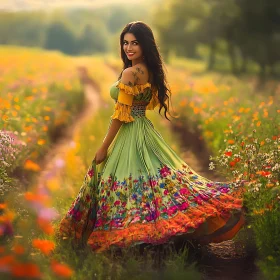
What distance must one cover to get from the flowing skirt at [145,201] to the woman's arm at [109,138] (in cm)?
6

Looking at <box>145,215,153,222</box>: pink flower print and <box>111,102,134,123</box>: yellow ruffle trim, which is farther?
<box>111,102,134,123</box>: yellow ruffle trim

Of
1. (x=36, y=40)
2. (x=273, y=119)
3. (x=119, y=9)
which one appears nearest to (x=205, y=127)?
(x=273, y=119)

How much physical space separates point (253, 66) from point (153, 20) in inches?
454

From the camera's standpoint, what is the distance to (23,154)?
6562 mm

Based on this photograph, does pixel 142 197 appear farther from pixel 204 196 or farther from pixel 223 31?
pixel 223 31

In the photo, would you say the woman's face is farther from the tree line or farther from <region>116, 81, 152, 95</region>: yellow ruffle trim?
the tree line

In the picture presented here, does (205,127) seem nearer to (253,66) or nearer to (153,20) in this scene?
(253,66)

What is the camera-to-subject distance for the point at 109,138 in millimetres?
4004

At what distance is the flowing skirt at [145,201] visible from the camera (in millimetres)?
3682

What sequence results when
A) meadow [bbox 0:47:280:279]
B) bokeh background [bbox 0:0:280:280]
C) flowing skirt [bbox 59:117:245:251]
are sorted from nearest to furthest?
meadow [bbox 0:47:280:279]
bokeh background [bbox 0:0:280:280]
flowing skirt [bbox 59:117:245:251]

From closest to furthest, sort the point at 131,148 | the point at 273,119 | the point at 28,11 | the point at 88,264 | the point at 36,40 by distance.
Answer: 1. the point at 88,264
2. the point at 131,148
3. the point at 273,119
4. the point at 36,40
5. the point at 28,11

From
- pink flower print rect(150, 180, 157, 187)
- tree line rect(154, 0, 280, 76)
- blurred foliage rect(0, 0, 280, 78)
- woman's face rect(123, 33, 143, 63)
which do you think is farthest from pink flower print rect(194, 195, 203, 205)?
tree line rect(154, 0, 280, 76)

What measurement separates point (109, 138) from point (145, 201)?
63 cm

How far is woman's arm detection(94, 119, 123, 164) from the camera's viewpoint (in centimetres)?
399
